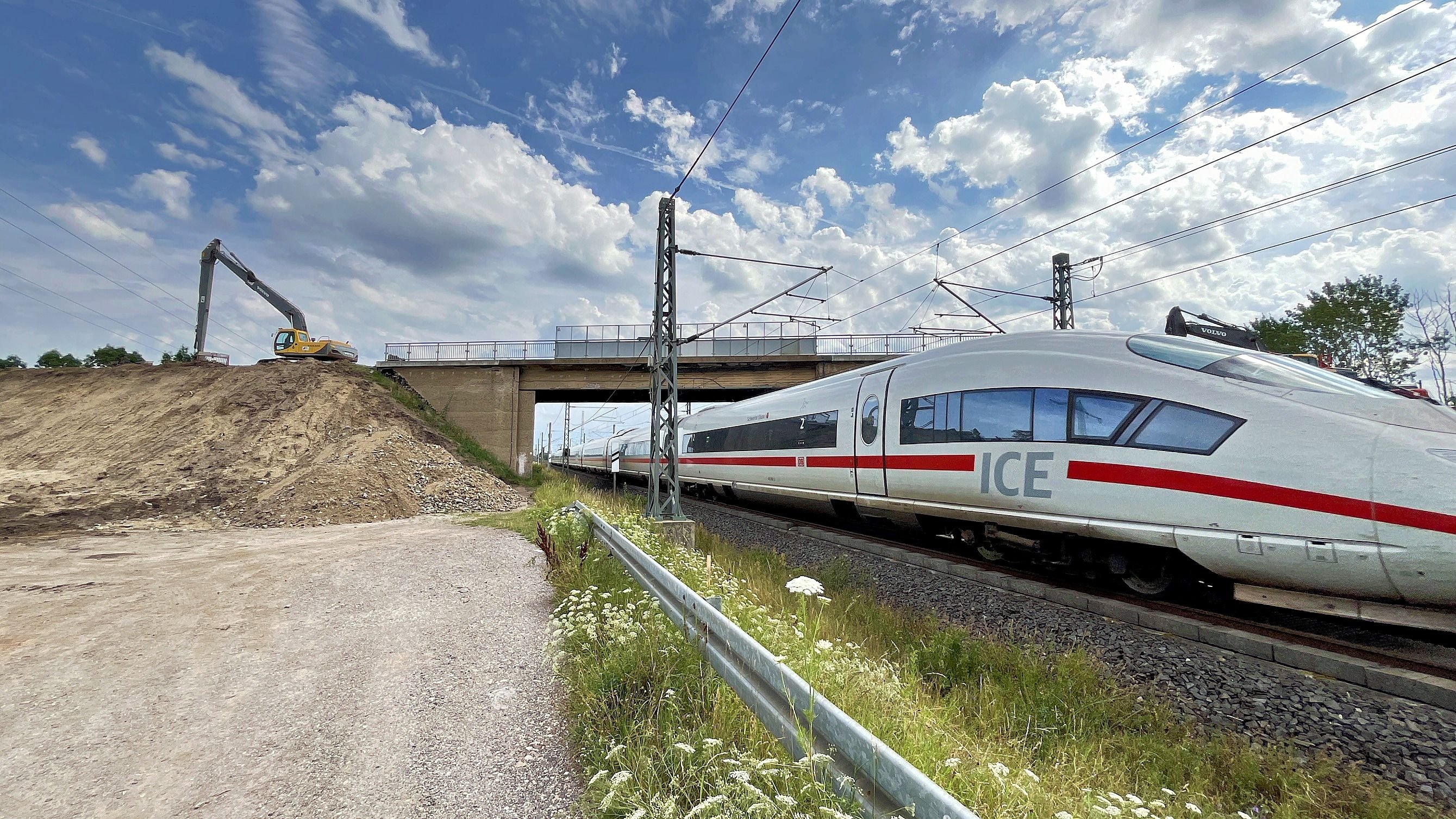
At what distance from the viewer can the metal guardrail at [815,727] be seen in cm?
185

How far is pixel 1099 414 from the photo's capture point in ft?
20.8

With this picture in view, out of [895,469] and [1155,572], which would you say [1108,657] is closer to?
[1155,572]

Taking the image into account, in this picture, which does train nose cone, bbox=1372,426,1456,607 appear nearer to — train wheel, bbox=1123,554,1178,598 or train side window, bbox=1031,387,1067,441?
train wheel, bbox=1123,554,1178,598

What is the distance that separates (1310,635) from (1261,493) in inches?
47.8

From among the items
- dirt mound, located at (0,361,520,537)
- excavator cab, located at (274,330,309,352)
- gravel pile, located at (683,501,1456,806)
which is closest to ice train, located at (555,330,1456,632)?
gravel pile, located at (683,501,1456,806)

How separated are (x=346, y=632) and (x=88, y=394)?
31.2 metres

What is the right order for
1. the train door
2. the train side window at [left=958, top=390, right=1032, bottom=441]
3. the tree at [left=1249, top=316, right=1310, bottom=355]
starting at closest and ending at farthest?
the train side window at [left=958, top=390, right=1032, bottom=441] < the train door < the tree at [left=1249, top=316, right=1310, bottom=355]

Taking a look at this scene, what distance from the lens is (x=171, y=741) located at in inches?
134

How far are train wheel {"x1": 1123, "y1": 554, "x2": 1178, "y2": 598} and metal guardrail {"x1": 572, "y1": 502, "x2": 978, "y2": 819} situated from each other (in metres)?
4.99

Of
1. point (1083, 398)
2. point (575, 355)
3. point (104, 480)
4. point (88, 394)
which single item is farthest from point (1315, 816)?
Answer: point (88, 394)

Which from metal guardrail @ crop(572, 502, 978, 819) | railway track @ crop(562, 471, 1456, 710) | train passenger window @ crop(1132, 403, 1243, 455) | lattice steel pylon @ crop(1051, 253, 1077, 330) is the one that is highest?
lattice steel pylon @ crop(1051, 253, 1077, 330)

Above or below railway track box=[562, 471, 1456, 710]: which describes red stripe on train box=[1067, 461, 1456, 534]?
above

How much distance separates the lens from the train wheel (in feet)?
20.1

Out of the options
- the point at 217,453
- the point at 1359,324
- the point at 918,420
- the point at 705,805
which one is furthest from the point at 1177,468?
the point at 1359,324
